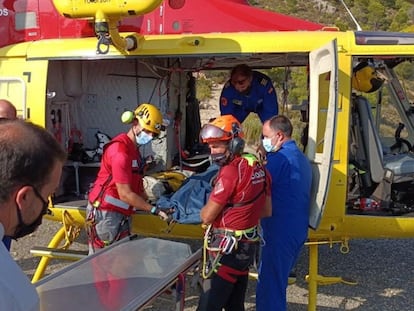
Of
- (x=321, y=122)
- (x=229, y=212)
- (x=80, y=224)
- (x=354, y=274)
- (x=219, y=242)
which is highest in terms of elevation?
(x=321, y=122)

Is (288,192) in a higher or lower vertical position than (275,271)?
higher

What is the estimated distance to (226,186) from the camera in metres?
3.42

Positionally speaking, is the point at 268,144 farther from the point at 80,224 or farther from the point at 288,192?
the point at 80,224

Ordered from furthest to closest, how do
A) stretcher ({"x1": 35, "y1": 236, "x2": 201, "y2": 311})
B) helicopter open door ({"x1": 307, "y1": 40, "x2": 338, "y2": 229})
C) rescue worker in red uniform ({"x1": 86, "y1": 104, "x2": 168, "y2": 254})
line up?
1. rescue worker in red uniform ({"x1": 86, "y1": 104, "x2": 168, "y2": 254})
2. helicopter open door ({"x1": 307, "y1": 40, "x2": 338, "y2": 229})
3. stretcher ({"x1": 35, "y1": 236, "x2": 201, "y2": 311})

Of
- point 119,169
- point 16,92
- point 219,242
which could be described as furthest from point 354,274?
point 16,92

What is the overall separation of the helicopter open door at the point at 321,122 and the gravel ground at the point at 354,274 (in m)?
1.34

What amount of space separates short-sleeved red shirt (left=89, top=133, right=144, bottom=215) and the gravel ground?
956 millimetres

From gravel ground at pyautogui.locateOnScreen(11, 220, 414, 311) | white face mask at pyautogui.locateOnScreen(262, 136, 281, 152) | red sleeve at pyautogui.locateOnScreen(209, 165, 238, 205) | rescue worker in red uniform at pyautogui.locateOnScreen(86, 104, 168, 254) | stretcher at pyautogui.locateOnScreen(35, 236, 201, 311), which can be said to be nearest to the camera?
stretcher at pyautogui.locateOnScreen(35, 236, 201, 311)

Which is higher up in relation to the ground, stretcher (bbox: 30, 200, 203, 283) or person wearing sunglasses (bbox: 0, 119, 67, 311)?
person wearing sunglasses (bbox: 0, 119, 67, 311)

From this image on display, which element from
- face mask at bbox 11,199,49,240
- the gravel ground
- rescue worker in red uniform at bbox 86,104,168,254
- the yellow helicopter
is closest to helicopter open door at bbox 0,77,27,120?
the yellow helicopter

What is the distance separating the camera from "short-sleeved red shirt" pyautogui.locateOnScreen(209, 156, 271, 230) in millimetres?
3427

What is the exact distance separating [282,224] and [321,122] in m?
0.89

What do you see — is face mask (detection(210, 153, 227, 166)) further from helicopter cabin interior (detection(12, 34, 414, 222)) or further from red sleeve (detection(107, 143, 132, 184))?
helicopter cabin interior (detection(12, 34, 414, 222))

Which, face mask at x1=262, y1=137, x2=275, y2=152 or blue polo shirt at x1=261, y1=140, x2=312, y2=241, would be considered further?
face mask at x1=262, y1=137, x2=275, y2=152
